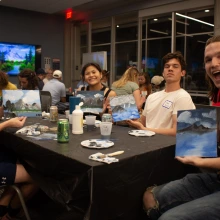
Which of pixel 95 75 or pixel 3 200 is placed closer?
pixel 3 200

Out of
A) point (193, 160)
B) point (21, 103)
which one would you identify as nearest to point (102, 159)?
point (193, 160)

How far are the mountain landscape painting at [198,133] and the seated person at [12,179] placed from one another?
1106mm

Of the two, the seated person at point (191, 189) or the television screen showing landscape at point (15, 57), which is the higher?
the television screen showing landscape at point (15, 57)

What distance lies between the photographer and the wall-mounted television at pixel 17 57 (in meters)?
8.83

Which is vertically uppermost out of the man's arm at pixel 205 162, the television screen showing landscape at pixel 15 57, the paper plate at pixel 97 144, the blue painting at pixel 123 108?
the television screen showing landscape at pixel 15 57

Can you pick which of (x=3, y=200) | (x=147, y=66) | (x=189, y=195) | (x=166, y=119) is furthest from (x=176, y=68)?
(x=147, y=66)

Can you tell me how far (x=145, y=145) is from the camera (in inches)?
66.9

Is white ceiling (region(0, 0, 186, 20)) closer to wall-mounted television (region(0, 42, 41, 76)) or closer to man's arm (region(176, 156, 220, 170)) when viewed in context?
wall-mounted television (region(0, 42, 41, 76))

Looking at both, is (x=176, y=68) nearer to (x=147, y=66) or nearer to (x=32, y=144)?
(x=32, y=144)

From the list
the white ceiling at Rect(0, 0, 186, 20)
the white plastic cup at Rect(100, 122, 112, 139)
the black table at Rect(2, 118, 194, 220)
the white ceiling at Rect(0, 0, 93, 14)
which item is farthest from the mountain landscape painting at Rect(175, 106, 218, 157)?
the white ceiling at Rect(0, 0, 93, 14)

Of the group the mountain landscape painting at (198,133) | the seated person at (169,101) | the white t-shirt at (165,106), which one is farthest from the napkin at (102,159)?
the white t-shirt at (165,106)

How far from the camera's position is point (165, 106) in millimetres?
2393

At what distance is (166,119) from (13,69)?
25.2 ft

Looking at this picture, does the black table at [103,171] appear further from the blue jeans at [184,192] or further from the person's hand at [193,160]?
the person's hand at [193,160]
